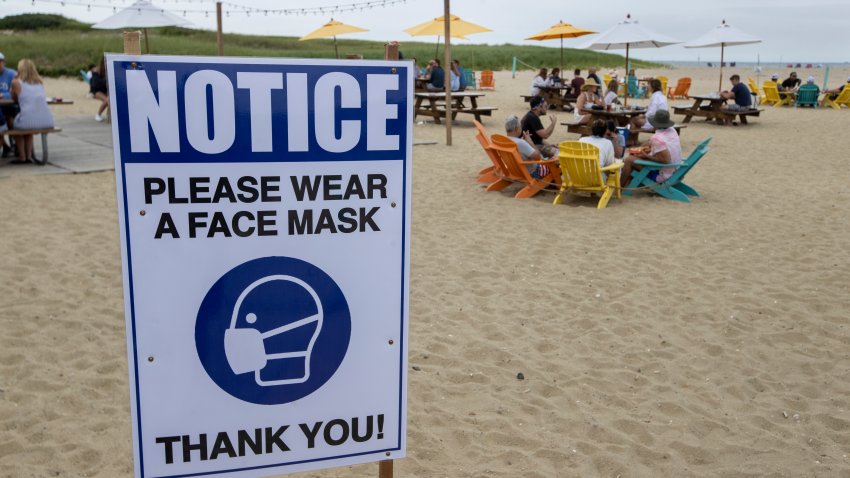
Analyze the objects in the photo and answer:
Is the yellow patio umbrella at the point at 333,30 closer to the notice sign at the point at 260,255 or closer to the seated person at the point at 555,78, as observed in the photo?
the seated person at the point at 555,78

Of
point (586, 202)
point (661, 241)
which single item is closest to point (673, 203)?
point (586, 202)

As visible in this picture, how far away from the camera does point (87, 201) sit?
24.3 ft

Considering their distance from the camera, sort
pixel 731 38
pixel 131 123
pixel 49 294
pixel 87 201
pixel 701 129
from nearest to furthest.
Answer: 1. pixel 131 123
2. pixel 49 294
3. pixel 87 201
4. pixel 701 129
5. pixel 731 38

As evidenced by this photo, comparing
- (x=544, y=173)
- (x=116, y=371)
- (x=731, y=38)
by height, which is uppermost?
(x=731, y=38)

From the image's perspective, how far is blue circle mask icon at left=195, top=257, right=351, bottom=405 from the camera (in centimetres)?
154

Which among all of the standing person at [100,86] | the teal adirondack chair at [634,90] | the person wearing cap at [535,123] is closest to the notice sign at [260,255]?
the person wearing cap at [535,123]

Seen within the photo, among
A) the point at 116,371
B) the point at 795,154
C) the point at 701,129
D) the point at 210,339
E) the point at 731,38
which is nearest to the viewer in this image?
the point at 210,339

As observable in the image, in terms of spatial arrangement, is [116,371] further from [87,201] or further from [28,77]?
[28,77]

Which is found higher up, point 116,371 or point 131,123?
point 131,123

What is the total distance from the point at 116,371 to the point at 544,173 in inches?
220

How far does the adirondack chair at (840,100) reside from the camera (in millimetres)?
20750

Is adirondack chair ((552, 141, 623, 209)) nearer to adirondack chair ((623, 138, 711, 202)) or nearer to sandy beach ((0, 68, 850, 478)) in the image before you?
sandy beach ((0, 68, 850, 478))

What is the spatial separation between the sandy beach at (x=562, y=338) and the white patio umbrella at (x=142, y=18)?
6.11 meters

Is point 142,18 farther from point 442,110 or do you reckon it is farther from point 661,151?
point 661,151
